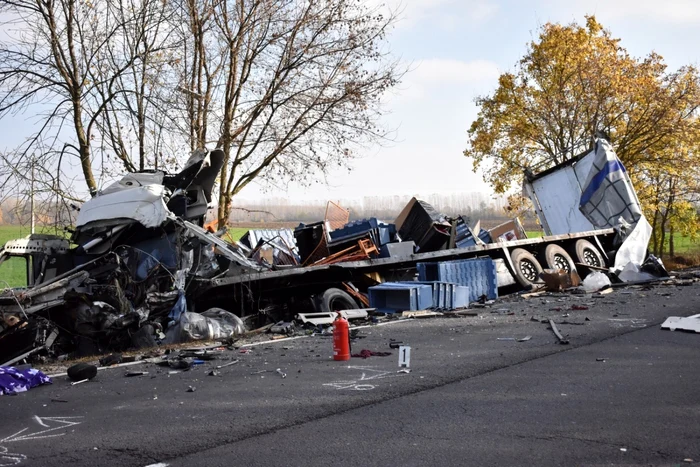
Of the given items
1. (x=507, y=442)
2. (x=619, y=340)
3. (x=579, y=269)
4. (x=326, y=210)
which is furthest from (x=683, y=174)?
(x=507, y=442)

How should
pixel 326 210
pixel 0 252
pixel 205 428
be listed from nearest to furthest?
pixel 205 428
pixel 0 252
pixel 326 210

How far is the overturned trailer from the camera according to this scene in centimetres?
1030

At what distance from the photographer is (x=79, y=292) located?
407 inches

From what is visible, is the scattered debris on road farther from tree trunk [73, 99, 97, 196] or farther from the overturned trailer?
tree trunk [73, 99, 97, 196]

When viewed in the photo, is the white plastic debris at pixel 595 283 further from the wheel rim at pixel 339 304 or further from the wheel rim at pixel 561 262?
the wheel rim at pixel 339 304

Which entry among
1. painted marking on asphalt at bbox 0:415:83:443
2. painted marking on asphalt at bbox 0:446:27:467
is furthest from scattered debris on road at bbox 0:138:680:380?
painted marking on asphalt at bbox 0:446:27:467

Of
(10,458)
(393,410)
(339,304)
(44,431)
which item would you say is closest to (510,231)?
(339,304)

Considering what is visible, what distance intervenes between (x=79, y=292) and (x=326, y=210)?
805cm

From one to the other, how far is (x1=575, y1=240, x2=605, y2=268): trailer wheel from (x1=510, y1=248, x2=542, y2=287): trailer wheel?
A: 1.93m

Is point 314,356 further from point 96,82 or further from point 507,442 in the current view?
point 96,82

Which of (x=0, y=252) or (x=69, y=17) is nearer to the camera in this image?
(x=0, y=252)

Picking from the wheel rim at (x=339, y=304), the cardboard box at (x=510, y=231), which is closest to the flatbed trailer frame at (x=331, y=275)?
the wheel rim at (x=339, y=304)

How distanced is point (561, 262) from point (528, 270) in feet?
5.16

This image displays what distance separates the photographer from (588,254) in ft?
64.1
